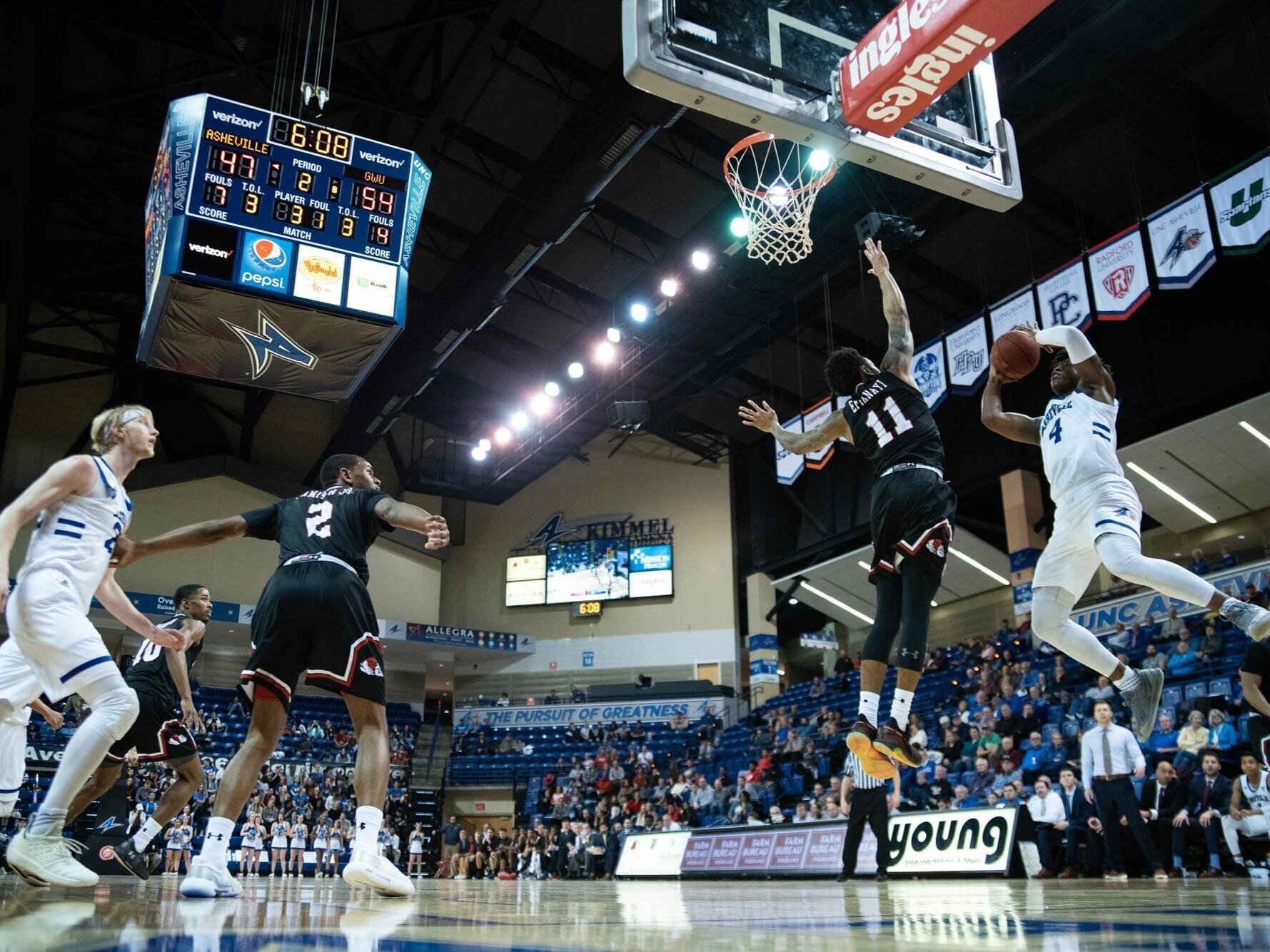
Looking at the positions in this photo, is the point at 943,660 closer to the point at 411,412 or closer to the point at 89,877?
the point at 411,412

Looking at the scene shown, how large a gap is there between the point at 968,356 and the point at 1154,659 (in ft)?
18.1

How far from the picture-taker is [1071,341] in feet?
15.2

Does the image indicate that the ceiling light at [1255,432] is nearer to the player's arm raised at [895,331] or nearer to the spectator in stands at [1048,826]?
the spectator in stands at [1048,826]

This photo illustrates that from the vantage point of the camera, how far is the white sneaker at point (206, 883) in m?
3.33

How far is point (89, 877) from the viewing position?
364 centimetres

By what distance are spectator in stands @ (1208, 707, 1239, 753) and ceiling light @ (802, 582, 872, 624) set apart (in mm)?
16331

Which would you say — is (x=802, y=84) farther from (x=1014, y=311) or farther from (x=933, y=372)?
(x=933, y=372)

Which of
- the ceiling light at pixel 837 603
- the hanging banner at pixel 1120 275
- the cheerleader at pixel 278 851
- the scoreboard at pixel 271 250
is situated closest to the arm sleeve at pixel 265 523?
the scoreboard at pixel 271 250

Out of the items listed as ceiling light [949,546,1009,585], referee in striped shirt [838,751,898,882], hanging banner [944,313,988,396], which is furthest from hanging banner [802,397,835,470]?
referee in striped shirt [838,751,898,882]

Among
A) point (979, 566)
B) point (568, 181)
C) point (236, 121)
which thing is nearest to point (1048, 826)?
point (236, 121)

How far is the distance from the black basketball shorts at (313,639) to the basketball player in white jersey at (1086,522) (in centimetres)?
297

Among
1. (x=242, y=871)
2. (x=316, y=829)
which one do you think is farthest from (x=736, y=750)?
(x=242, y=871)

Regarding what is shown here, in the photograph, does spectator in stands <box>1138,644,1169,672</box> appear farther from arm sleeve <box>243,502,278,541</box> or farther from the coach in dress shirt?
arm sleeve <box>243,502,278,541</box>

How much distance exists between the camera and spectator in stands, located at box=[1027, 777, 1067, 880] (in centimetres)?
914
